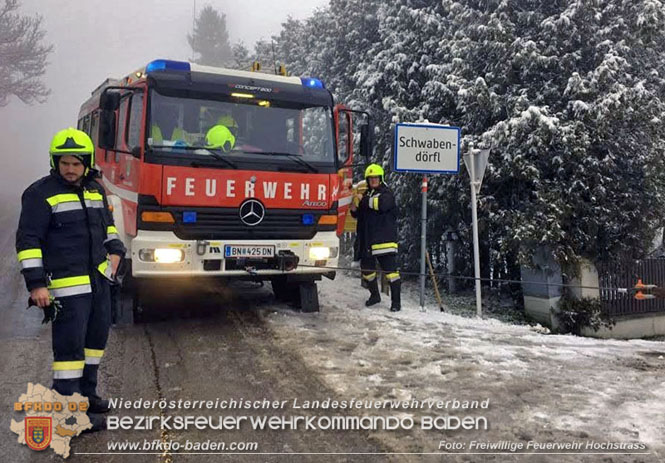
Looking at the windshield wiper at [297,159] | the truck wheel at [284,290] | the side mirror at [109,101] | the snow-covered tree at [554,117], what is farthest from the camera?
the snow-covered tree at [554,117]

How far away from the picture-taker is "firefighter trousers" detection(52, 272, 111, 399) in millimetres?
3760

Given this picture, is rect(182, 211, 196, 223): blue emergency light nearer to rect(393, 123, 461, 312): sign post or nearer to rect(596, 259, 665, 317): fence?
rect(393, 123, 461, 312): sign post

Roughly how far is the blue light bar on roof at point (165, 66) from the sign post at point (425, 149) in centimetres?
309

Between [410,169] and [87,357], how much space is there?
17.4 feet

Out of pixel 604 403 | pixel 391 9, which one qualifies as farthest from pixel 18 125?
pixel 604 403

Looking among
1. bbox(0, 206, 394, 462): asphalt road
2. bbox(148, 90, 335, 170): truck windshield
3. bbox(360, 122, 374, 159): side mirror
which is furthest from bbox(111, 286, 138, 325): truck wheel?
bbox(360, 122, 374, 159): side mirror

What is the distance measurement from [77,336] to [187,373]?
151 centimetres

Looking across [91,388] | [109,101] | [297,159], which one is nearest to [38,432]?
[91,388]

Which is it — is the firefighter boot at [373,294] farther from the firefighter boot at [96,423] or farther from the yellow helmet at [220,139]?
the firefighter boot at [96,423]

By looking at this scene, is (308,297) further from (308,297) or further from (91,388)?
(91,388)

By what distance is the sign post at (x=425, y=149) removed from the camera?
8070mm

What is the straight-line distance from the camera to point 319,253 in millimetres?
7062

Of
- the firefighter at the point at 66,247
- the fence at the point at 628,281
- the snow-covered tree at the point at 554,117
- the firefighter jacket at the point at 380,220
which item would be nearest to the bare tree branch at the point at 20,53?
the snow-covered tree at the point at 554,117

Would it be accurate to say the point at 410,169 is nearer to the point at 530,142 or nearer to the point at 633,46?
the point at 530,142
